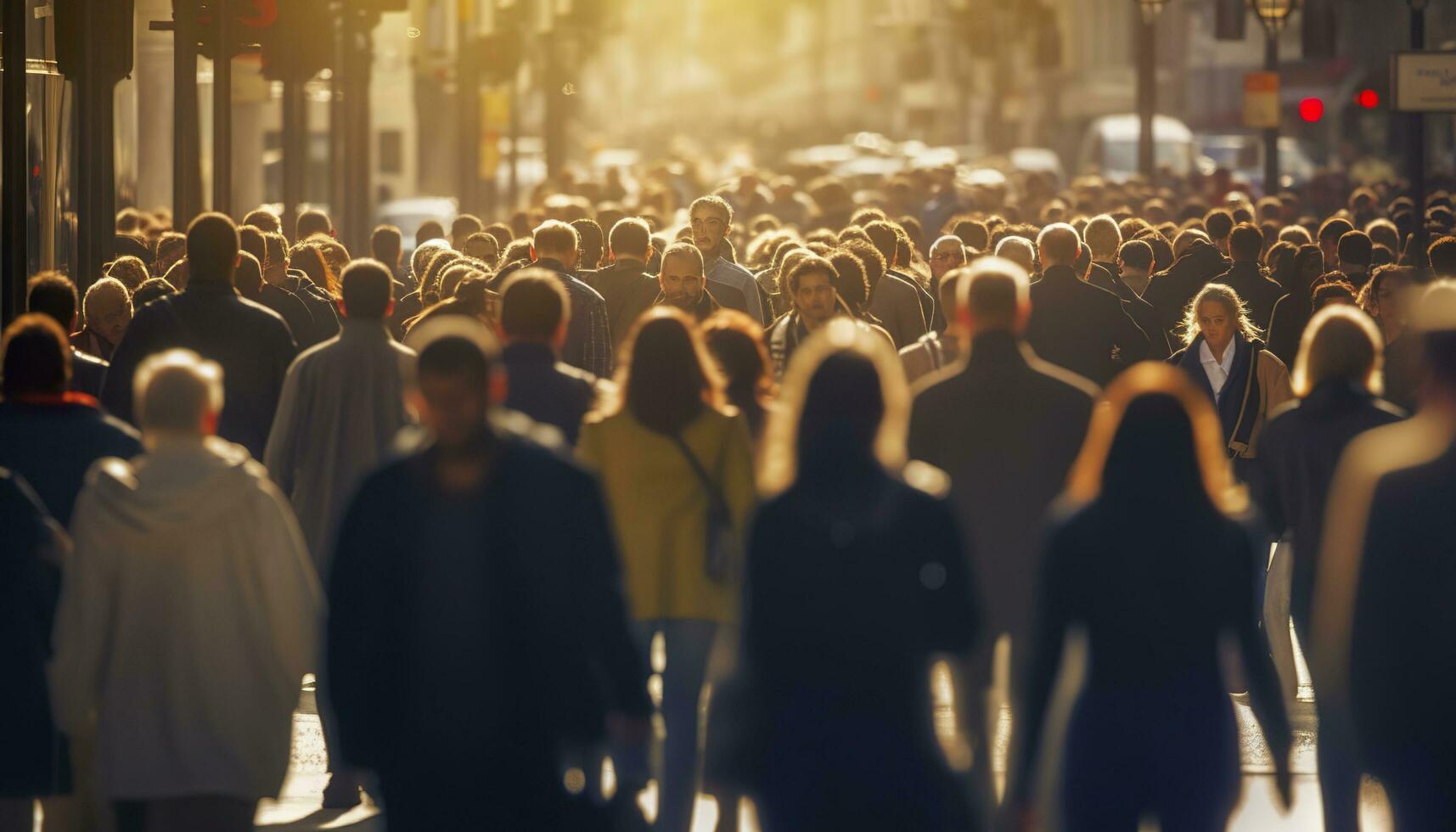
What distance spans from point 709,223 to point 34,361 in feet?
26.9

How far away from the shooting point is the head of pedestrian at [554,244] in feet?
42.3

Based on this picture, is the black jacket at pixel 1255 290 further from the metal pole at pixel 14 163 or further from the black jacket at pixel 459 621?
the black jacket at pixel 459 621

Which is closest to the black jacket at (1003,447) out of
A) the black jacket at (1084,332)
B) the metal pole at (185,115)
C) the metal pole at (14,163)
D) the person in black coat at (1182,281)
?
the black jacket at (1084,332)

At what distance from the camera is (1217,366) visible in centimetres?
1155

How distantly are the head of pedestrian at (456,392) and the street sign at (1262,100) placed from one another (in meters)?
26.8

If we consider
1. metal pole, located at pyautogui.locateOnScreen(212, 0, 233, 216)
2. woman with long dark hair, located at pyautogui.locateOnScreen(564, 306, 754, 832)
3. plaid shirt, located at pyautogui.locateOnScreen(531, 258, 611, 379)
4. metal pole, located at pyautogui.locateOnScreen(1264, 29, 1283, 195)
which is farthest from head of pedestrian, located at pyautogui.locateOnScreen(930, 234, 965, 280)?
metal pole, located at pyautogui.locateOnScreen(1264, 29, 1283, 195)

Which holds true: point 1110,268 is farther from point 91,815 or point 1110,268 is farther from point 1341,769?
point 91,815

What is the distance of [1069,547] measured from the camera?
6.05 m

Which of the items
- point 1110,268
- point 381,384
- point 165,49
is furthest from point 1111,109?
point 381,384

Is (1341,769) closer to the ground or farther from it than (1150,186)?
closer to the ground

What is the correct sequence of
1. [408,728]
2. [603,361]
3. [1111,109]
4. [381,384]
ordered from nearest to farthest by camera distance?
1. [408,728]
2. [381,384]
3. [603,361]
4. [1111,109]

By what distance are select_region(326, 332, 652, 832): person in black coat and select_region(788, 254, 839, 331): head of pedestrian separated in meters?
5.20

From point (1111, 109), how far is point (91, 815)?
271 ft

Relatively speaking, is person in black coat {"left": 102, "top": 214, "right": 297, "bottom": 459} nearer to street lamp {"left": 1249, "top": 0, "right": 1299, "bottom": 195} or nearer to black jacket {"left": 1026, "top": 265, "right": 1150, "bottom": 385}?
black jacket {"left": 1026, "top": 265, "right": 1150, "bottom": 385}
